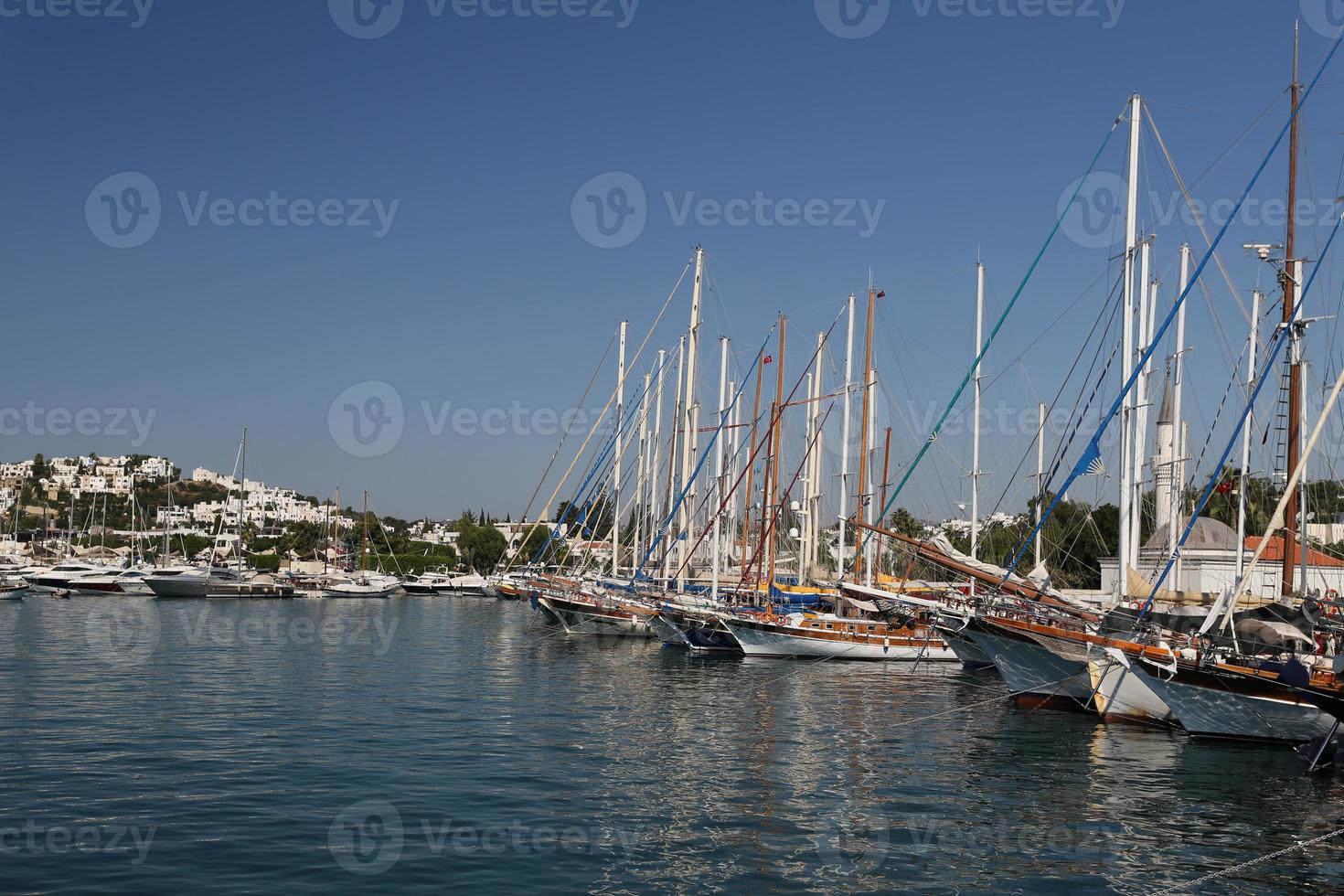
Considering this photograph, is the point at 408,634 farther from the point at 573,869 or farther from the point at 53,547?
the point at 53,547

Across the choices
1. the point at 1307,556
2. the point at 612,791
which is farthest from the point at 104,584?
the point at 612,791

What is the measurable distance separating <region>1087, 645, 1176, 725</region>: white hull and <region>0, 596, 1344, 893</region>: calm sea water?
0.87 metres

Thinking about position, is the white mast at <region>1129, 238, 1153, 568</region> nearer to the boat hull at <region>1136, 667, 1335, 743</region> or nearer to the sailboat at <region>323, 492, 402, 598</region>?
the boat hull at <region>1136, 667, 1335, 743</region>

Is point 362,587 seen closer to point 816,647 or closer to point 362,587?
point 362,587

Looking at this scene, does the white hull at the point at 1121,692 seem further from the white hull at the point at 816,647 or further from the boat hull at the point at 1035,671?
the white hull at the point at 816,647

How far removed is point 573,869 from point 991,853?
Result: 6625mm

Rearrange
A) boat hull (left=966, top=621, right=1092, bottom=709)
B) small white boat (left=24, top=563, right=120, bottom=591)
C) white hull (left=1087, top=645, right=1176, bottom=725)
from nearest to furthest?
1. white hull (left=1087, top=645, right=1176, bottom=725)
2. boat hull (left=966, top=621, right=1092, bottom=709)
3. small white boat (left=24, top=563, right=120, bottom=591)

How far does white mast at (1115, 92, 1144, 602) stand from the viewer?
3450 centimetres

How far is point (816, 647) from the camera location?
4850 centimetres

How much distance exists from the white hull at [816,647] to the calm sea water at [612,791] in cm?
768

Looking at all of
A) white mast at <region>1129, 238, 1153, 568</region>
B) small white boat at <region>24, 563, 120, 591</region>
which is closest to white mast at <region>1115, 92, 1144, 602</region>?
white mast at <region>1129, 238, 1153, 568</region>

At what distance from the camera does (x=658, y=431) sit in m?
71.5

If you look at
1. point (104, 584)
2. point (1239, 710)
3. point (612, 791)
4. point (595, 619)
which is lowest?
point (104, 584)

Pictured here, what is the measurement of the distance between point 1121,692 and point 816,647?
60.1ft
